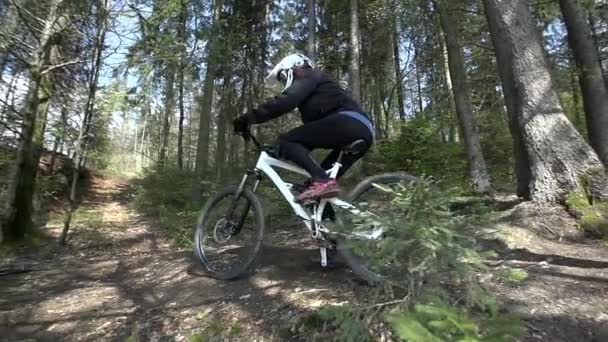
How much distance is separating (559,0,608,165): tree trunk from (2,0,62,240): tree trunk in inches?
363

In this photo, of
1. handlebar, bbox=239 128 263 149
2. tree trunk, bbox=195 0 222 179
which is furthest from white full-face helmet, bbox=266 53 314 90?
tree trunk, bbox=195 0 222 179

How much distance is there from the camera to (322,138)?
376cm

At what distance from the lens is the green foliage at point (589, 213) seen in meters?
4.16

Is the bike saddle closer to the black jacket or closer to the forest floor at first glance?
the black jacket

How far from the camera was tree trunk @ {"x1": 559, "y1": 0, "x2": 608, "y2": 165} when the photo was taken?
22.9 ft

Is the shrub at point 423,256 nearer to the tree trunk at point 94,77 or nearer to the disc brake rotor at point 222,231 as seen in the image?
the disc brake rotor at point 222,231

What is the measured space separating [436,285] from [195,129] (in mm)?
35513

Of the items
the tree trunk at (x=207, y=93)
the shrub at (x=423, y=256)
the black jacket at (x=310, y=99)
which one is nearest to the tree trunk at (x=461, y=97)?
the tree trunk at (x=207, y=93)

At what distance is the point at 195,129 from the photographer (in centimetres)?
3644

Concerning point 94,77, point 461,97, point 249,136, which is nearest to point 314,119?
point 249,136

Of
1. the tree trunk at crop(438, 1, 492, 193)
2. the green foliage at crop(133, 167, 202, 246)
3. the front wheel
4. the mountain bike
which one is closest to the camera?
the mountain bike

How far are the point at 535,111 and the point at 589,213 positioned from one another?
1253 millimetres

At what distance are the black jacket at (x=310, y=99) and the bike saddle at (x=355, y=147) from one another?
0.28 meters

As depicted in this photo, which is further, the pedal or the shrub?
the pedal
